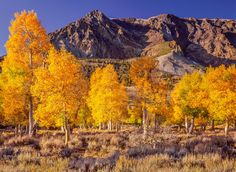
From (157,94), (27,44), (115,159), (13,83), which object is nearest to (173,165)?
(115,159)

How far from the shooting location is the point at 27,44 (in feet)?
76.8

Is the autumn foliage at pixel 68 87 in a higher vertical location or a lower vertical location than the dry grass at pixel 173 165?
higher

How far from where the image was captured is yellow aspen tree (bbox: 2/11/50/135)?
75.8ft

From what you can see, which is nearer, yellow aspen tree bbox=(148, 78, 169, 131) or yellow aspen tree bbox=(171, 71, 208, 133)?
yellow aspen tree bbox=(148, 78, 169, 131)

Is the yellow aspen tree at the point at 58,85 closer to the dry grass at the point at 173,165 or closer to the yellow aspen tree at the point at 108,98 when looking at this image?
the dry grass at the point at 173,165

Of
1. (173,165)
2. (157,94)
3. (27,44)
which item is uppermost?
(27,44)

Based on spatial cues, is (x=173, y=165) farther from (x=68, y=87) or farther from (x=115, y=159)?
(x=68, y=87)

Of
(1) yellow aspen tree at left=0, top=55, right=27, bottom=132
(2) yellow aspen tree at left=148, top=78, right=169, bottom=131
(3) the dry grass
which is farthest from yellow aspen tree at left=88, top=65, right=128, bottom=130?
(3) the dry grass

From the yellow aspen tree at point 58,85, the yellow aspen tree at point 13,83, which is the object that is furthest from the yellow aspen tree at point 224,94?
the yellow aspen tree at point 13,83

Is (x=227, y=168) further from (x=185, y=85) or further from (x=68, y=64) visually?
(x=185, y=85)

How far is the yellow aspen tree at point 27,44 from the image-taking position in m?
23.1

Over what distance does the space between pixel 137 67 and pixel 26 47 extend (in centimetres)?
1152

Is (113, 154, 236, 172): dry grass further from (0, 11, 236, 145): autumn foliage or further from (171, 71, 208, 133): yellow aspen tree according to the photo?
(171, 71, 208, 133): yellow aspen tree

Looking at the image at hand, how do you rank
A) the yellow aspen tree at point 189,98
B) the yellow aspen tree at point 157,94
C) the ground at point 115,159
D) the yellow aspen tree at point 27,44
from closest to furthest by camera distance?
1. the ground at point 115,159
2. the yellow aspen tree at point 27,44
3. the yellow aspen tree at point 157,94
4. the yellow aspen tree at point 189,98
